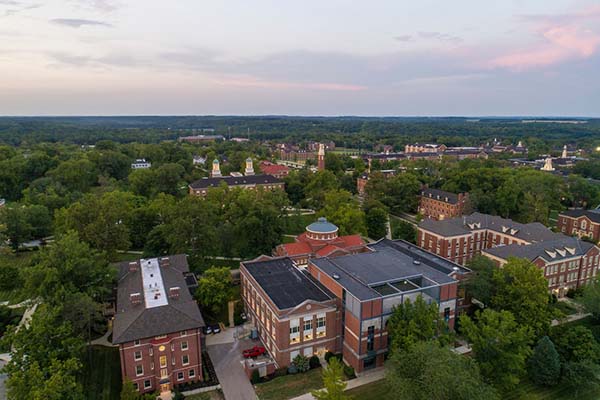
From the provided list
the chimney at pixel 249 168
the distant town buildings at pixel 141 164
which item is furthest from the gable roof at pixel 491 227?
the distant town buildings at pixel 141 164

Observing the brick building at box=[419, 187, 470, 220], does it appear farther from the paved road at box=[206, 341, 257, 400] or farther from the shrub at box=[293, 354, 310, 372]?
the paved road at box=[206, 341, 257, 400]

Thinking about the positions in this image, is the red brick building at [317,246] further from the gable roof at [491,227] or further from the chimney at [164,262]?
the chimney at [164,262]

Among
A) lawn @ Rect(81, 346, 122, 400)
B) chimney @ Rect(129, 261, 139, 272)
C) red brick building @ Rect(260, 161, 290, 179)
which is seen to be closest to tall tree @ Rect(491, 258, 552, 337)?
lawn @ Rect(81, 346, 122, 400)

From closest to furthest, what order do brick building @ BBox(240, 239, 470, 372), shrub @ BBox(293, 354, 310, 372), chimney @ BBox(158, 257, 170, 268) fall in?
brick building @ BBox(240, 239, 470, 372)
shrub @ BBox(293, 354, 310, 372)
chimney @ BBox(158, 257, 170, 268)

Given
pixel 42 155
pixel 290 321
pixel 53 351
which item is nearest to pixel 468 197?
pixel 290 321

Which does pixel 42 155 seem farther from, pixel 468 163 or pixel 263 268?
pixel 468 163

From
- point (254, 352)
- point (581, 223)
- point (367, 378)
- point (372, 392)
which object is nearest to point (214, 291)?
point (254, 352)

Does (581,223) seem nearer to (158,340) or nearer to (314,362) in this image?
(314,362)
